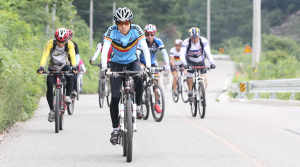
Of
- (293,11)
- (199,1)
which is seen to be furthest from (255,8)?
(199,1)

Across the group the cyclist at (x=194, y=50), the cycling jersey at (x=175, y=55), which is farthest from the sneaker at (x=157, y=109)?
the cycling jersey at (x=175, y=55)

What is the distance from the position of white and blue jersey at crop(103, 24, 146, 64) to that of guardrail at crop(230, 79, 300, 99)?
997 centimetres

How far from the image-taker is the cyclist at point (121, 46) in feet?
25.2

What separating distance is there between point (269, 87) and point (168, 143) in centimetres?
1092

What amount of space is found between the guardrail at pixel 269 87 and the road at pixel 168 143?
4632 millimetres

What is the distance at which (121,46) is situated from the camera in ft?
26.2

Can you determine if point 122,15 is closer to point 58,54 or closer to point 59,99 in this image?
point 59,99

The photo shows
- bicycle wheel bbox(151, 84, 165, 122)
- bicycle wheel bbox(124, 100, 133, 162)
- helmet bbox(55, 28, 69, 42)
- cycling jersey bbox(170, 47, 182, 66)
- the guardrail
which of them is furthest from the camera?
cycling jersey bbox(170, 47, 182, 66)

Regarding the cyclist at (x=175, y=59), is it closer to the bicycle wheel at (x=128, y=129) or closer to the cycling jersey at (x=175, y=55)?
the cycling jersey at (x=175, y=55)

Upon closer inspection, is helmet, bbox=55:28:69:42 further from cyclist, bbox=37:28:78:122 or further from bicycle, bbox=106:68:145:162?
bicycle, bbox=106:68:145:162

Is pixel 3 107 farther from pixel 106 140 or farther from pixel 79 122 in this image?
pixel 79 122

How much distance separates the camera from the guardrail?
17.1m

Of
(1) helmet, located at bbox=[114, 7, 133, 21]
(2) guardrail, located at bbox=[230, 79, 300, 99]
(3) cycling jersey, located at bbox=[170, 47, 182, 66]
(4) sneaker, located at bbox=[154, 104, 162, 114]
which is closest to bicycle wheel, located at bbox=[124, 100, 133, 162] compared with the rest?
(1) helmet, located at bbox=[114, 7, 133, 21]

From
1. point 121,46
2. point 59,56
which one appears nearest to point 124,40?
point 121,46
